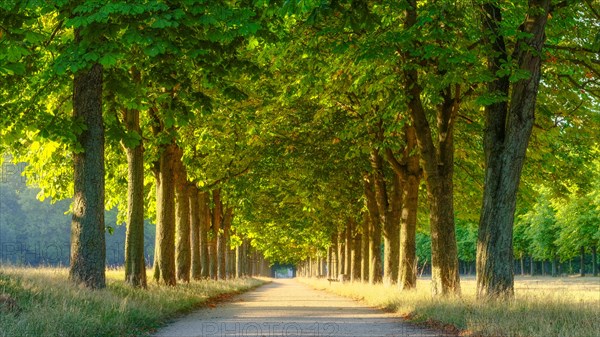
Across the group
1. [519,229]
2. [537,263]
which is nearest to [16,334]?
[519,229]

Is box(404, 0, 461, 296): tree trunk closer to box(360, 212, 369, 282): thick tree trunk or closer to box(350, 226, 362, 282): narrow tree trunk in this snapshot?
box(360, 212, 369, 282): thick tree trunk

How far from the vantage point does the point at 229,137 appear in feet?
77.3

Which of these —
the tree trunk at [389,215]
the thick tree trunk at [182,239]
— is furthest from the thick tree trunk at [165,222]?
the tree trunk at [389,215]

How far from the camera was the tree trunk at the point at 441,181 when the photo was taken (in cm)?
1722

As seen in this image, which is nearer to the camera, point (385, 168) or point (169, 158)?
point (169, 158)

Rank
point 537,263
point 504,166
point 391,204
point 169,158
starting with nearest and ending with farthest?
point 504,166 < point 169,158 < point 391,204 < point 537,263

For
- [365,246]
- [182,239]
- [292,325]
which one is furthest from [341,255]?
[292,325]

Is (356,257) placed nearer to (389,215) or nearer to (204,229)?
(204,229)

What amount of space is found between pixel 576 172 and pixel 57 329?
1931cm

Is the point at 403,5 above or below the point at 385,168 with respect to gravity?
above

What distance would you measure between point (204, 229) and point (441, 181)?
20540 millimetres

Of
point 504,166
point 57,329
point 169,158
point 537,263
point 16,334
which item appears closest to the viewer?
→ point 16,334

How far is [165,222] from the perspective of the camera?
21750 mm

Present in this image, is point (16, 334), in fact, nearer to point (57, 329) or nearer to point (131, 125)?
point (57, 329)
